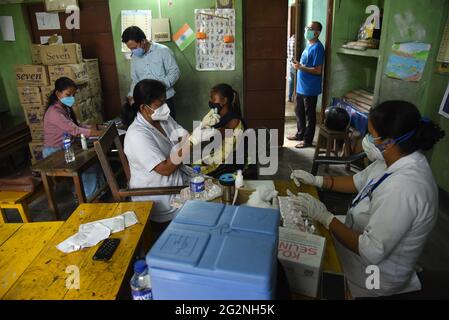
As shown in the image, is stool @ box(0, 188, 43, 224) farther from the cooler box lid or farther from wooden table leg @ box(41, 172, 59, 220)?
the cooler box lid

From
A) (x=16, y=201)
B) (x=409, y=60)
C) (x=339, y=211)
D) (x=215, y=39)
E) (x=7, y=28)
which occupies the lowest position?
(x=16, y=201)

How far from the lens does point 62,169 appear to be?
248cm

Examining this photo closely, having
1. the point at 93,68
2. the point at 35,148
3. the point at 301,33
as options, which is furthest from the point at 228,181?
the point at 301,33

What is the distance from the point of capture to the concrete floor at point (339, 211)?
4.47ft

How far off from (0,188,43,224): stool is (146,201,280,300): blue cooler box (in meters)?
2.12

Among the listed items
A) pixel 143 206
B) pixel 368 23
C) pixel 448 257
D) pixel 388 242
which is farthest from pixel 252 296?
pixel 368 23

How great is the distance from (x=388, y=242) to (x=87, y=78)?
3.95 meters

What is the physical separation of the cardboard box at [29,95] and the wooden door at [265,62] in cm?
254

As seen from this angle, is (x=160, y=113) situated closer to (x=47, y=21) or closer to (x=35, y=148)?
(x=35, y=148)

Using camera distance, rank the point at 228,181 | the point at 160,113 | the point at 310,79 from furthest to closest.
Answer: the point at 310,79
the point at 160,113
the point at 228,181

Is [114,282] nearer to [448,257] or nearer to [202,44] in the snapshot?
[448,257]

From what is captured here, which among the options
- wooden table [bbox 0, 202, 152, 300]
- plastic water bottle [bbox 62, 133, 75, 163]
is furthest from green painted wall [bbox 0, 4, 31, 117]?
wooden table [bbox 0, 202, 152, 300]

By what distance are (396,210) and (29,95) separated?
408cm
